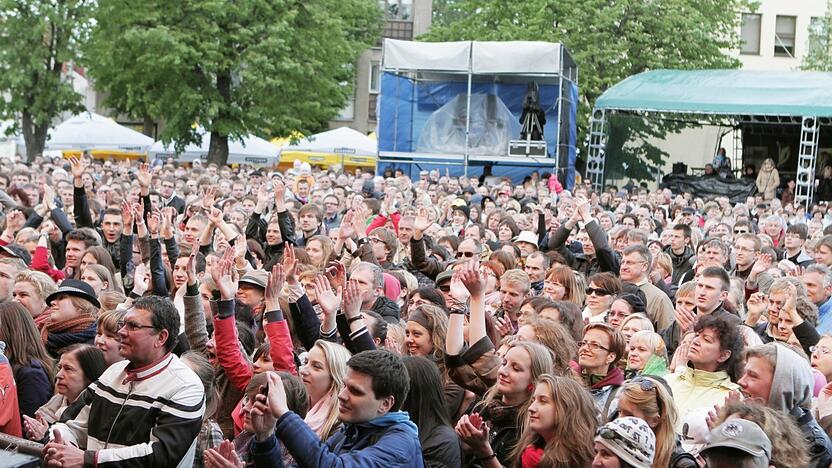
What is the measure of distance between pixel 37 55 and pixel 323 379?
3412 centimetres

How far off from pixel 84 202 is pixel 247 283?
484cm

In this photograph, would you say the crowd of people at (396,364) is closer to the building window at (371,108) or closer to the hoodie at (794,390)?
the hoodie at (794,390)

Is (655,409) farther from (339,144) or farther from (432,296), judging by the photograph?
(339,144)

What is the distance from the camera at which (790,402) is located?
19.2 ft

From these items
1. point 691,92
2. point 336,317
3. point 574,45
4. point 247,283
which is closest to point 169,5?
point 574,45

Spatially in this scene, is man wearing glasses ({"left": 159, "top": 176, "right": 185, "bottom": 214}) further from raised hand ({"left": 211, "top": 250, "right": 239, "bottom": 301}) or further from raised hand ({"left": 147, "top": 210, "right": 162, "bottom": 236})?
raised hand ({"left": 211, "top": 250, "right": 239, "bottom": 301})

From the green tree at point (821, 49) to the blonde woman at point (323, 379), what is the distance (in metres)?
39.4

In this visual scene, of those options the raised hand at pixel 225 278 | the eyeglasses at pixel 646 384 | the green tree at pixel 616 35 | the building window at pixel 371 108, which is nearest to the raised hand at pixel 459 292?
the raised hand at pixel 225 278

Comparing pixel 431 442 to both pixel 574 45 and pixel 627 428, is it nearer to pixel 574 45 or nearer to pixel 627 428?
pixel 627 428

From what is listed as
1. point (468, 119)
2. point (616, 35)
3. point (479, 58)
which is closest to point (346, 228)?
point (479, 58)

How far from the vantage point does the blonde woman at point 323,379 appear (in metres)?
5.32

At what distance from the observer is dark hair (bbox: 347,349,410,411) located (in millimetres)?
4594

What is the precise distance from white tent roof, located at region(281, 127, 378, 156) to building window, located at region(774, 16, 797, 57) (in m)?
21.6

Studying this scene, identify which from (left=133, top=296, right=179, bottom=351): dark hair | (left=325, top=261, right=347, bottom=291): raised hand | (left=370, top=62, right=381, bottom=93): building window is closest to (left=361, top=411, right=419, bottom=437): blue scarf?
(left=133, top=296, right=179, bottom=351): dark hair
